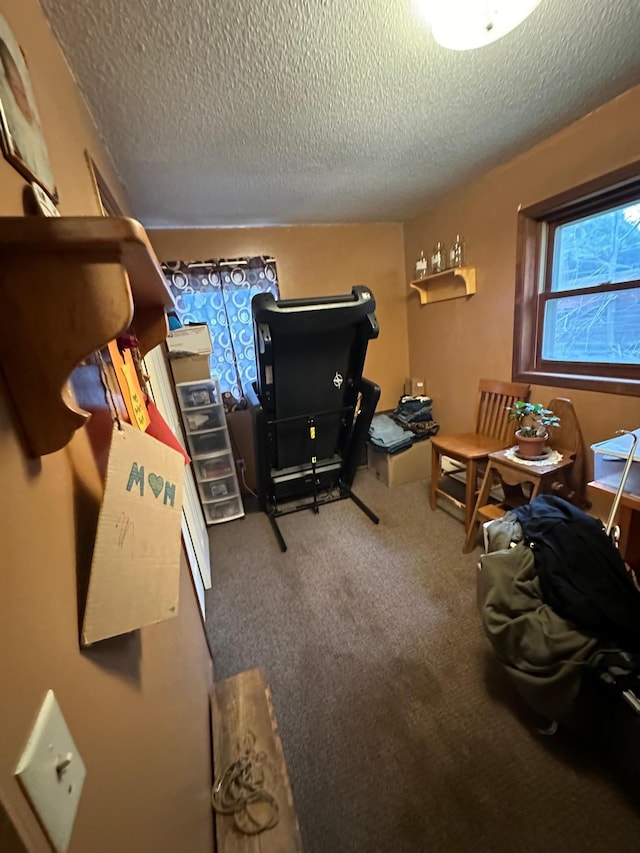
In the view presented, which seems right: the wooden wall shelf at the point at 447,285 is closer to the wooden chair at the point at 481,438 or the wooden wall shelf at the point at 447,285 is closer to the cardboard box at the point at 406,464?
the wooden chair at the point at 481,438

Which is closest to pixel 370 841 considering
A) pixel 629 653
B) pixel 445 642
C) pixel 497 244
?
pixel 445 642

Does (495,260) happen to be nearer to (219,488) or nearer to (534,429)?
(534,429)

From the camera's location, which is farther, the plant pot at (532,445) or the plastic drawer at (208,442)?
the plastic drawer at (208,442)

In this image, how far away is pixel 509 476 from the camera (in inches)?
78.3

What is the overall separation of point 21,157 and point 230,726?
148 cm

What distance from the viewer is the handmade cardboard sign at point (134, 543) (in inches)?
19.1

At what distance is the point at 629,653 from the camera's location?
1062 millimetres

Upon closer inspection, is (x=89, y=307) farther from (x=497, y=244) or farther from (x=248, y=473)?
(x=248, y=473)

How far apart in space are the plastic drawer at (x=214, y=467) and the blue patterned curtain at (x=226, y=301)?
0.62 metres

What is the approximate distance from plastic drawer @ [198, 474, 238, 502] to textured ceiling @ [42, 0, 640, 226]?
1982mm

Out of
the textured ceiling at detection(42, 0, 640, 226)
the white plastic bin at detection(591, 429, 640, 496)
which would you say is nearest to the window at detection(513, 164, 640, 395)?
the textured ceiling at detection(42, 0, 640, 226)

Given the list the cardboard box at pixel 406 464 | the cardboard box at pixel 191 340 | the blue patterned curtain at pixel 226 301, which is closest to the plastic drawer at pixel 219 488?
the blue patterned curtain at pixel 226 301

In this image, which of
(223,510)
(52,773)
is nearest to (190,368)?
(223,510)

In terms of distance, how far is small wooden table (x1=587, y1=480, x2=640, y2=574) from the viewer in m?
1.29
